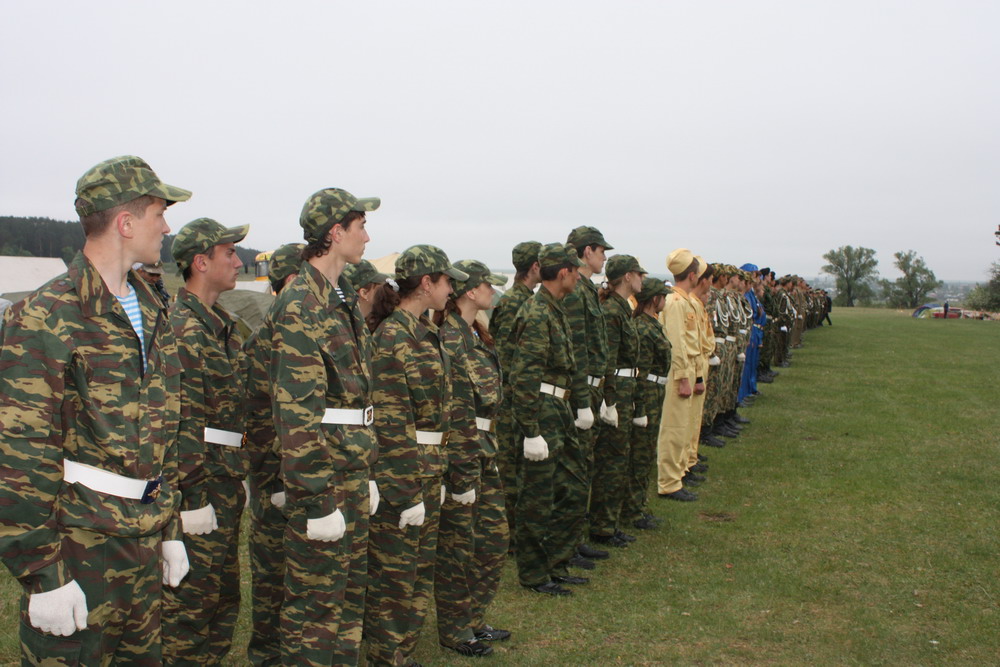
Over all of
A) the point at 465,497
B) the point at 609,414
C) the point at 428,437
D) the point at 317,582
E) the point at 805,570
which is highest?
the point at 428,437

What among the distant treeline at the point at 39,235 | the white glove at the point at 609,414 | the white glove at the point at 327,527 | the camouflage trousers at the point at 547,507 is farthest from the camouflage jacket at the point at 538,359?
the distant treeline at the point at 39,235

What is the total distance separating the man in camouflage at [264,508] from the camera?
13.5ft

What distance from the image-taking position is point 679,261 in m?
8.90

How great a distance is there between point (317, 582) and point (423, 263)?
1781mm

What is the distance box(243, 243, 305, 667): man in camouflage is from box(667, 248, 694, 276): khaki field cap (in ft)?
18.8

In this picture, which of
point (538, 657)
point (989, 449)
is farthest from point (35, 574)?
point (989, 449)

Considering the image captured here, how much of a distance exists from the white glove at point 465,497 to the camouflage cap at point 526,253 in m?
2.99

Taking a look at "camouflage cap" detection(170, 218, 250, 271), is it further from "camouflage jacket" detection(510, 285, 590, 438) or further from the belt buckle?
"camouflage jacket" detection(510, 285, 590, 438)

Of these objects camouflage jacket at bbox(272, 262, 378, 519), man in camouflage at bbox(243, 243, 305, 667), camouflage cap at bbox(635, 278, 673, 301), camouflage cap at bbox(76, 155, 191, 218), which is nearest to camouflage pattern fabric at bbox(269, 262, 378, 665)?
camouflage jacket at bbox(272, 262, 378, 519)

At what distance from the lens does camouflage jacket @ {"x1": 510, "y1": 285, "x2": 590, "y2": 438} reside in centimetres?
568

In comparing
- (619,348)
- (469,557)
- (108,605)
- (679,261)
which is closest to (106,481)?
(108,605)

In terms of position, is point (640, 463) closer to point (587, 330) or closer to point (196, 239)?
point (587, 330)

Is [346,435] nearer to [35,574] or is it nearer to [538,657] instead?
[35,574]

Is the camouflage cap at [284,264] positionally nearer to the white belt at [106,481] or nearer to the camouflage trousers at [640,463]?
the white belt at [106,481]
